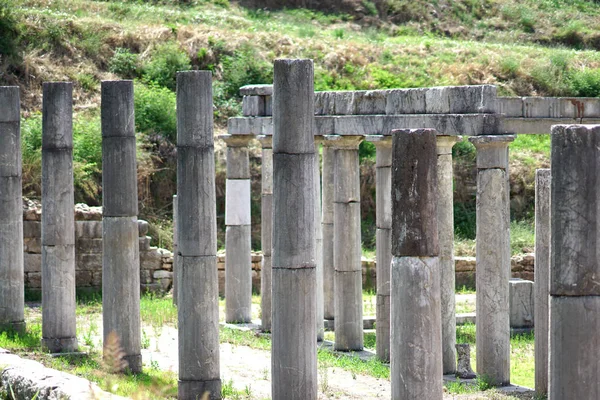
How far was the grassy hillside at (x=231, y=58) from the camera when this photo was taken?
29672mm

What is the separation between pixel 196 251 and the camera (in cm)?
1392

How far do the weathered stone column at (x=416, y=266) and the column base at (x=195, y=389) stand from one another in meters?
4.01

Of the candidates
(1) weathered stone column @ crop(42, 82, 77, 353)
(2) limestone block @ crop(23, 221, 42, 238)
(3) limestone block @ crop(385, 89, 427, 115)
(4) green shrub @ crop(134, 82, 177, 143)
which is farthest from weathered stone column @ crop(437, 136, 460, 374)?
(4) green shrub @ crop(134, 82, 177, 143)

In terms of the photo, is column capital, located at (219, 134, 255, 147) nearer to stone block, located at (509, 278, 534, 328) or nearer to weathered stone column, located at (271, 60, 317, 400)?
stone block, located at (509, 278, 534, 328)

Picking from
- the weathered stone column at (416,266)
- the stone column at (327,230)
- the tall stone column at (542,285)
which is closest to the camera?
the weathered stone column at (416,266)

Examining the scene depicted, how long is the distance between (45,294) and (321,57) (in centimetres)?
2008

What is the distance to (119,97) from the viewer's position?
616 inches

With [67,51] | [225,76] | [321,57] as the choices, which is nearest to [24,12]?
[67,51]

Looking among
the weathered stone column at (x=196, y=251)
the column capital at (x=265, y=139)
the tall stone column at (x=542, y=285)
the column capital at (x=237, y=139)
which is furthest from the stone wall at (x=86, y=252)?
the tall stone column at (x=542, y=285)

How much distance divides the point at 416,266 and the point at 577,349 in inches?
72.8

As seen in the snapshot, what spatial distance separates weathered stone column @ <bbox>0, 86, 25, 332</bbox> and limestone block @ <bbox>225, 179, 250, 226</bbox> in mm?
4343

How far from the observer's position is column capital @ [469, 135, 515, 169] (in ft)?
51.4

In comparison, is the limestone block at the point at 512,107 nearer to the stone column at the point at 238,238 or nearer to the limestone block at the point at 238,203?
the stone column at the point at 238,238

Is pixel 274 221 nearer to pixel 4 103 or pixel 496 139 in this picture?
pixel 496 139
